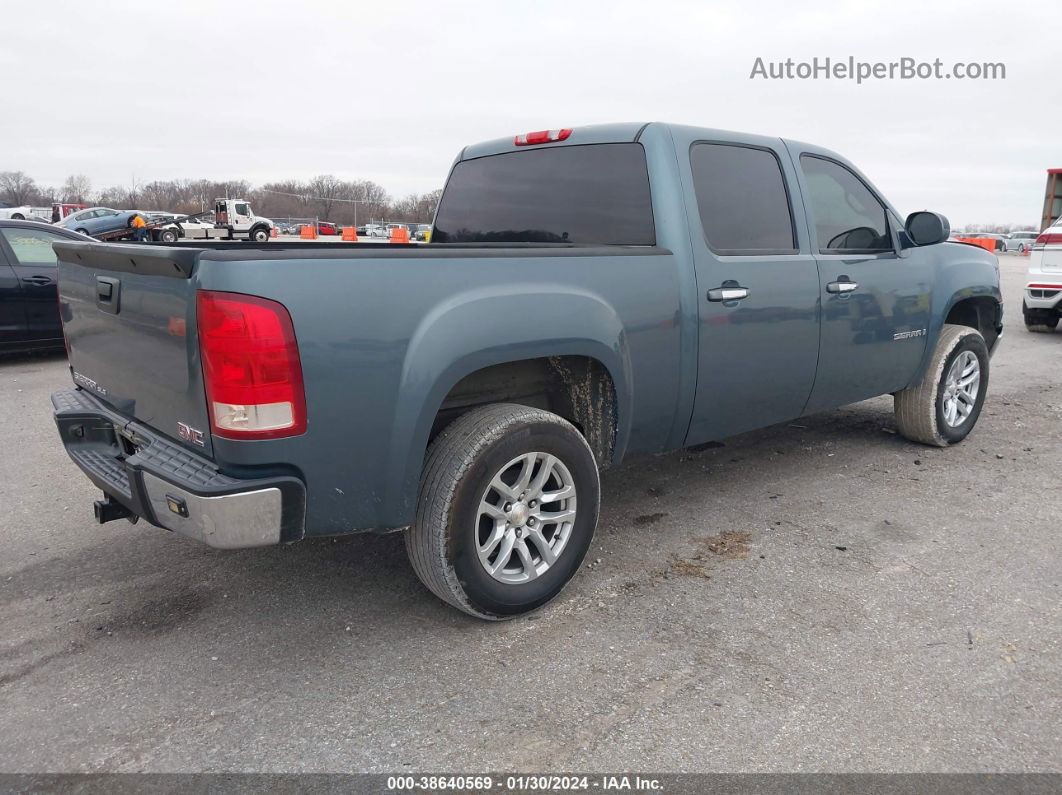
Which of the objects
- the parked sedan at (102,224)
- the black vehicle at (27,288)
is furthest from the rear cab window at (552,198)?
the parked sedan at (102,224)

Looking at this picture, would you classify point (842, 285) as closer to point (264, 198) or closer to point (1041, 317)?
point (1041, 317)

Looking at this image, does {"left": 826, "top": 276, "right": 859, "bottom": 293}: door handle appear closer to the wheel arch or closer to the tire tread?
the wheel arch

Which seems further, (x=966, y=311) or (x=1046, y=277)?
(x=1046, y=277)

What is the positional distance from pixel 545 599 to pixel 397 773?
1.01 metres

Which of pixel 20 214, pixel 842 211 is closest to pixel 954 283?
pixel 842 211

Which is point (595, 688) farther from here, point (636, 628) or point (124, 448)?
point (124, 448)

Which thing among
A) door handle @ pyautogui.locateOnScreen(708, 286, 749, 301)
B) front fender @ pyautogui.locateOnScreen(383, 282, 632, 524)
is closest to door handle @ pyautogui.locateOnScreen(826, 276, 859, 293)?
door handle @ pyautogui.locateOnScreen(708, 286, 749, 301)

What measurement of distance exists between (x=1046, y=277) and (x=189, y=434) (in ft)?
37.4

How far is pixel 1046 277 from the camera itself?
34.8 ft

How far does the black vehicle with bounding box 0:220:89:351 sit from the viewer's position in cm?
806

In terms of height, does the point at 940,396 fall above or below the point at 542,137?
below

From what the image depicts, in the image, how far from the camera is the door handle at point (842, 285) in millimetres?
4270

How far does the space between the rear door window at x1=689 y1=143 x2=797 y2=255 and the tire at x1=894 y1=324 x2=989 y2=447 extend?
1728mm

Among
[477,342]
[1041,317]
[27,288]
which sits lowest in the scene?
[1041,317]
